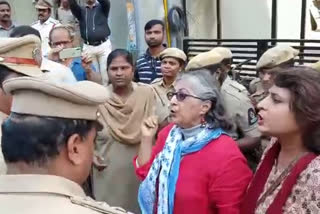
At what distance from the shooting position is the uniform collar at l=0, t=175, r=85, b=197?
137 cm

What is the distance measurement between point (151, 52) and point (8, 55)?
257cm

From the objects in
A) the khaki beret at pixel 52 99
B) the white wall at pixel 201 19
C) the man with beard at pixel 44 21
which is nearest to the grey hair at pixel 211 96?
the khaki beret at pixel 52 99

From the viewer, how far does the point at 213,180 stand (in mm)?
2496

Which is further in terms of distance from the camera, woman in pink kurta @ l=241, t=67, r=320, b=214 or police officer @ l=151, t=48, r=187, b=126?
police officer @ l=151, t=48, r=187, b=126

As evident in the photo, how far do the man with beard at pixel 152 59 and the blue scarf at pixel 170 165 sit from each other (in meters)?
2.11

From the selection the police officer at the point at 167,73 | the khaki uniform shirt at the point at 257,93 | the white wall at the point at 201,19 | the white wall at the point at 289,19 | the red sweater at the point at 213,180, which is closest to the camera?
the red sweater at the point at 213,180

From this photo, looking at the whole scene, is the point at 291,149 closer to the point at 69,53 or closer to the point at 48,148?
the point at 48,148

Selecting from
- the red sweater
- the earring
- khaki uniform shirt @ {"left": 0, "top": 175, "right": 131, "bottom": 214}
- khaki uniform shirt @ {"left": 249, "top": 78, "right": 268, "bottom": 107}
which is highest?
khaki uniform shirt @ {"left": 0, "top": 175, "right": 131, "bottom": 214}

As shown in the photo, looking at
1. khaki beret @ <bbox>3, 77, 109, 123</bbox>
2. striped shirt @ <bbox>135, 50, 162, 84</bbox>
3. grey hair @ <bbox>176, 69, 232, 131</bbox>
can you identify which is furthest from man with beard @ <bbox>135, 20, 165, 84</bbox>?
khaki beret @ <bbox>3, 77, 109, 123</bbox>

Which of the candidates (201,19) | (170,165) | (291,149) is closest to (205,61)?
(170,165)

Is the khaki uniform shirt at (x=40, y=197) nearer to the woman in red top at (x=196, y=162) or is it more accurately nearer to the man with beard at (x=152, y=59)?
the woman in red top at (x=196, y=162)

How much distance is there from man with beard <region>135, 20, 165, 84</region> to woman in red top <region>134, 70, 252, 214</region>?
6.79 feet

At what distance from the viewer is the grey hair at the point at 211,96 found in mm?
2691

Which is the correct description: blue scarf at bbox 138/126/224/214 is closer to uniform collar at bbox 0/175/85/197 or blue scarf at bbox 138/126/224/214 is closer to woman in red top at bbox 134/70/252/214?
woman in red top at bbox 134/70/252/214
